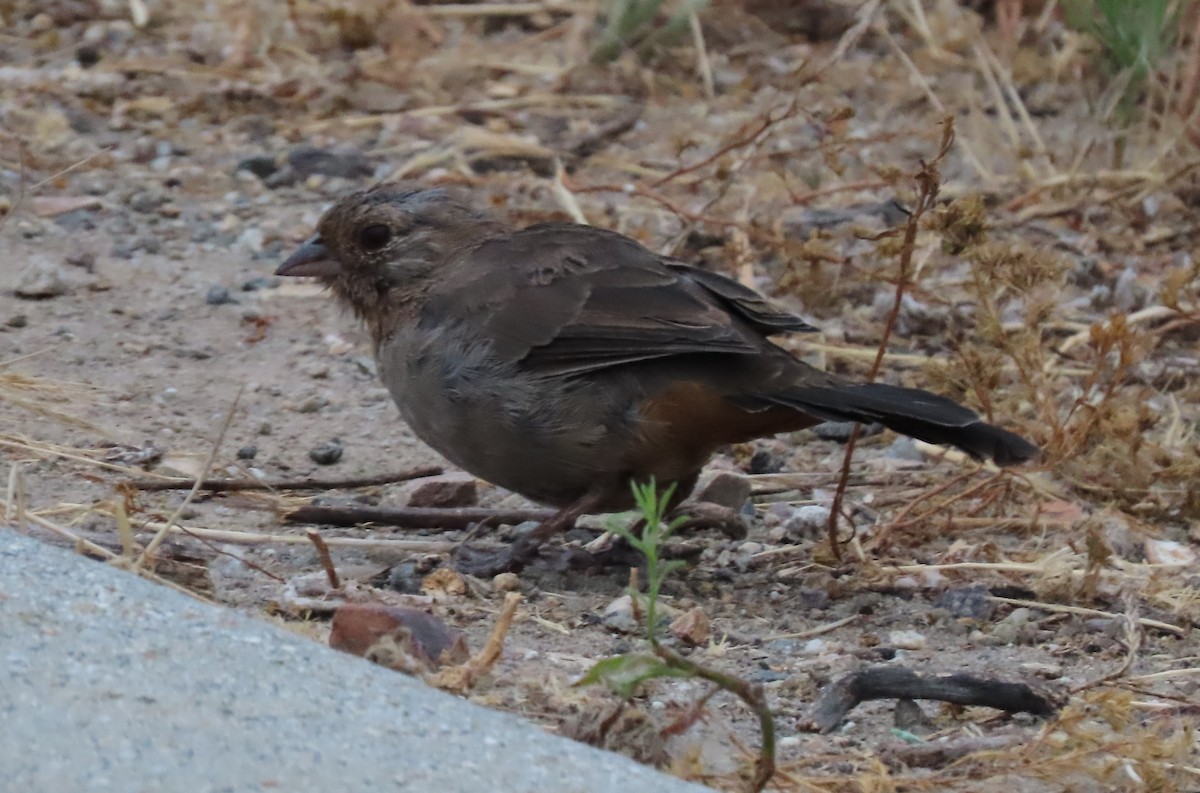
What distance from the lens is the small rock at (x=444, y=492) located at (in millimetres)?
4738

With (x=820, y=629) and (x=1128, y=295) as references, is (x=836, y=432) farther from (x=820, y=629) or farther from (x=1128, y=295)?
(x=820, y=629)

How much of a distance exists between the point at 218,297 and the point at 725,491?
2.17 m

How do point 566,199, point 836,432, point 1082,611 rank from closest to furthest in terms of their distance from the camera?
point 1082,611 → point 836,432 → point 566,199

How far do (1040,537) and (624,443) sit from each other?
113 centimetres

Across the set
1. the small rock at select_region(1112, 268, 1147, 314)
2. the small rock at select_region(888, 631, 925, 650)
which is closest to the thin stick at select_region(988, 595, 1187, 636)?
the small rock at select_region(888, 631, 925, 650)

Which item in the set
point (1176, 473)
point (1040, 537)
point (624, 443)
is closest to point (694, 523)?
point (624, 443)

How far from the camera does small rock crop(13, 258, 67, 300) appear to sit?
5.88 metres

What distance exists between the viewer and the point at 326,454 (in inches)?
198

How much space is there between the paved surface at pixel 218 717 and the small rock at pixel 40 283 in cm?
297

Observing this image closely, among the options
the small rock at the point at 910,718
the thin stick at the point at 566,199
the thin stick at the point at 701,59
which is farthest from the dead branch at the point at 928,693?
the thin stick at the point at 701,59

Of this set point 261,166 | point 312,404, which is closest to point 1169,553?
point 312,404

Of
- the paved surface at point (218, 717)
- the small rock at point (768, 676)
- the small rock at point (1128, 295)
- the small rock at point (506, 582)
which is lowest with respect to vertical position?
the small rock at point (1128, 295)

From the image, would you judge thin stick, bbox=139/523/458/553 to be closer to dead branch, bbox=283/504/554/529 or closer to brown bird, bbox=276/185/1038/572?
dead branch, bbox=283/504/554/529

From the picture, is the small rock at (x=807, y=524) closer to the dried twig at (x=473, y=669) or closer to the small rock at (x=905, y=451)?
the small rock at (x=905, y=451)
